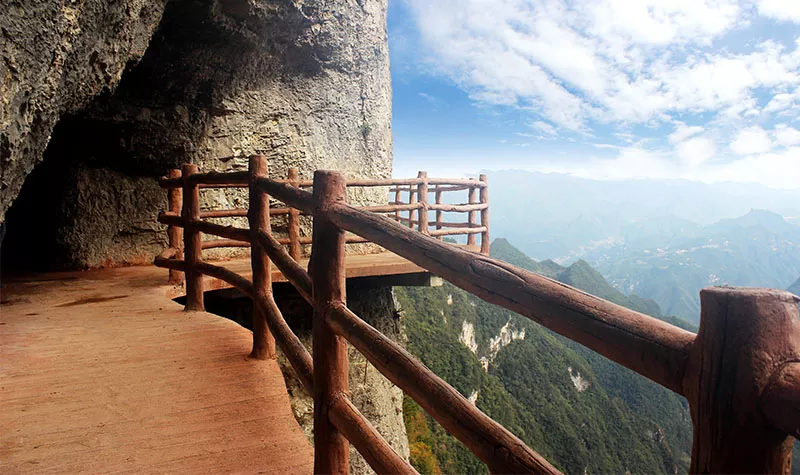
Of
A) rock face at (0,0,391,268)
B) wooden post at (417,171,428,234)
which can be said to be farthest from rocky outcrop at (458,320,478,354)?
wooden post at (417,171,428,234)

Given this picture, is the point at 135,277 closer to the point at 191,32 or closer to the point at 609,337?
the point at 191,32

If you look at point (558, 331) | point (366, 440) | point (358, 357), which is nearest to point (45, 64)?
point (366, 440)

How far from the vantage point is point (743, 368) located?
1.94ft

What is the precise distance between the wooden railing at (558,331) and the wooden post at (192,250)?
6.09 ft

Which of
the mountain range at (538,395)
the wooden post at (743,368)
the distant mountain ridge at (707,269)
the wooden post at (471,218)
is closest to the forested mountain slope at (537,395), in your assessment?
the mountain range at (538,395)

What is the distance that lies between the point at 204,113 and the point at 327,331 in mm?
6778

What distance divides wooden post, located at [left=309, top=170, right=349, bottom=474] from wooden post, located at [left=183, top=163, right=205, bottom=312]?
2.32m

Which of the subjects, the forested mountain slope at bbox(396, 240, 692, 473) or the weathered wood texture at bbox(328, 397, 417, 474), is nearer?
the weathered wood texture at bbox(328, 397, 417, 474)

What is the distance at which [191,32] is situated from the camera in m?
6.79

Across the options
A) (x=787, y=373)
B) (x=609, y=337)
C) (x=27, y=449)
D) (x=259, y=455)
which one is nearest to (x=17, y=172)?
(x=27, y=449)

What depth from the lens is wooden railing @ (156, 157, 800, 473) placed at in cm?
59

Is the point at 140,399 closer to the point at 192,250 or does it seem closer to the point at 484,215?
the point at 192,250

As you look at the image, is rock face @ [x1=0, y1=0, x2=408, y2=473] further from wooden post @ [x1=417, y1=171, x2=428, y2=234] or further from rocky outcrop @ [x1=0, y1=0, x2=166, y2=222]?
wooden post @ [x1=417, y1=171, x2=428, y2=234]

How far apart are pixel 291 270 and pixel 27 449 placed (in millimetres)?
1199
